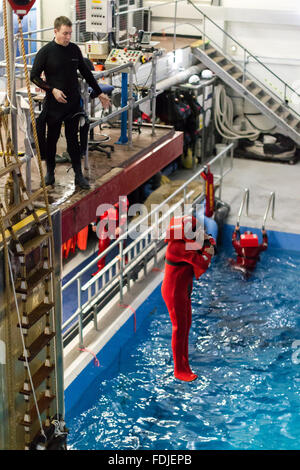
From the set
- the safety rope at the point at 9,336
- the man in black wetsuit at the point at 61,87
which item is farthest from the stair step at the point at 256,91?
the safety rope at the point at 9,336

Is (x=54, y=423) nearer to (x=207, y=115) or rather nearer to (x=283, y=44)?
(x=207, y=115)

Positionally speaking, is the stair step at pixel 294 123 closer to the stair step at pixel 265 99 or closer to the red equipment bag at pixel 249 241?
the stair step at pixel 265 99

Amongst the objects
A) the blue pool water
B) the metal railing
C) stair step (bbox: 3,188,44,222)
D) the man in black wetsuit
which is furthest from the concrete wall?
stair step (bbox: 3,188,44,222)

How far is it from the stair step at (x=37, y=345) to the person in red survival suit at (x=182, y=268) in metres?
2.66

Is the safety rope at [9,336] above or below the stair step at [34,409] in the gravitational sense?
above

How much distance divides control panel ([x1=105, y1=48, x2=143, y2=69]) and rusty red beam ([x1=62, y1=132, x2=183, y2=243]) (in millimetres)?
1098

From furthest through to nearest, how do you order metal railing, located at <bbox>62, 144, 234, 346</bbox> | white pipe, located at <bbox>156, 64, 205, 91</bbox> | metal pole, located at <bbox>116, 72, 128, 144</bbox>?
white pipe, located at <bbox>156, 64, 205, 91</bbox>
metal pole, located at <bbox>116, 72, 128, 144</bbox>
metal railing, located at <bbox>62, 144, 234, 346</bbox>

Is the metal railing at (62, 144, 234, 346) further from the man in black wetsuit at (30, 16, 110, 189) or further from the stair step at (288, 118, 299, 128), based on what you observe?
the stair step at (288, 118, 299, 128)

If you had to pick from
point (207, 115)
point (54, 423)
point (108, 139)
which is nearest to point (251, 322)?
point (108, 139)

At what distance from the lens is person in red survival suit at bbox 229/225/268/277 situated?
1121 centimetres

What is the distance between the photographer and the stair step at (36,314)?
4.52 metres

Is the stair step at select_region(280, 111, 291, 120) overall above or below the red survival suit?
above

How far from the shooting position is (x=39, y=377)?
4750 mm

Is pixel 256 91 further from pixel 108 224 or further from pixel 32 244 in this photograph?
pixel 32 244
